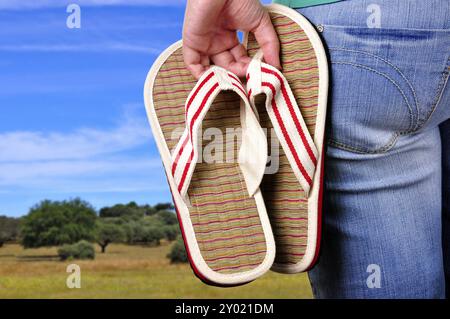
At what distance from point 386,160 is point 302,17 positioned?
0.21m

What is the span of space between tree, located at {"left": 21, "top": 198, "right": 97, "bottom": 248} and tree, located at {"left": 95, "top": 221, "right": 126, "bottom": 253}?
19cm

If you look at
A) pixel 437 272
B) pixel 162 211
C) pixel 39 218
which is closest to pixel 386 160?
pixel 437 272

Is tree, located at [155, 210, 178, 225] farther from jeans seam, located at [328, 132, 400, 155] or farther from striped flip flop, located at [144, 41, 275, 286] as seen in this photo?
jeans seam, located at [328, 132, 400, 155]

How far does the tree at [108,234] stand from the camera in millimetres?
3482

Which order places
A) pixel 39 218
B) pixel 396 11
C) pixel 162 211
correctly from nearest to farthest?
pixel 396 11 → pixel 162 211 → pixel 39 218

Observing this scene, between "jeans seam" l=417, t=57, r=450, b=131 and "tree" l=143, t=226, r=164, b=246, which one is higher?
"tree" l=143, t=226, r=164, b=246

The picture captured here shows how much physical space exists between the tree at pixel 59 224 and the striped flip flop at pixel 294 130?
318 cm

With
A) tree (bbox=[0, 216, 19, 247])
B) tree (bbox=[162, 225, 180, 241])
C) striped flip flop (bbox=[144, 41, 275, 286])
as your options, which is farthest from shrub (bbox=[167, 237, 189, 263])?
striped flip flop (bbox=[144, 41, 275, 286])

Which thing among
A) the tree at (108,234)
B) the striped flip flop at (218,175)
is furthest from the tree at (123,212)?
the striped flip flop at (218,175)

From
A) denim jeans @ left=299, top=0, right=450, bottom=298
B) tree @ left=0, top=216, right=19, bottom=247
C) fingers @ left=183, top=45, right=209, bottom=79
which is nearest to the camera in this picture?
denim jeans @ left=299, top=0, right=450, bottom=298

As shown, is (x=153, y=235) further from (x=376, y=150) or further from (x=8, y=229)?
(x=376, y=150)

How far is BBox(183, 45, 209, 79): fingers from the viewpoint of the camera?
737 millimetres

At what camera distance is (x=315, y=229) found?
0.69 meters
